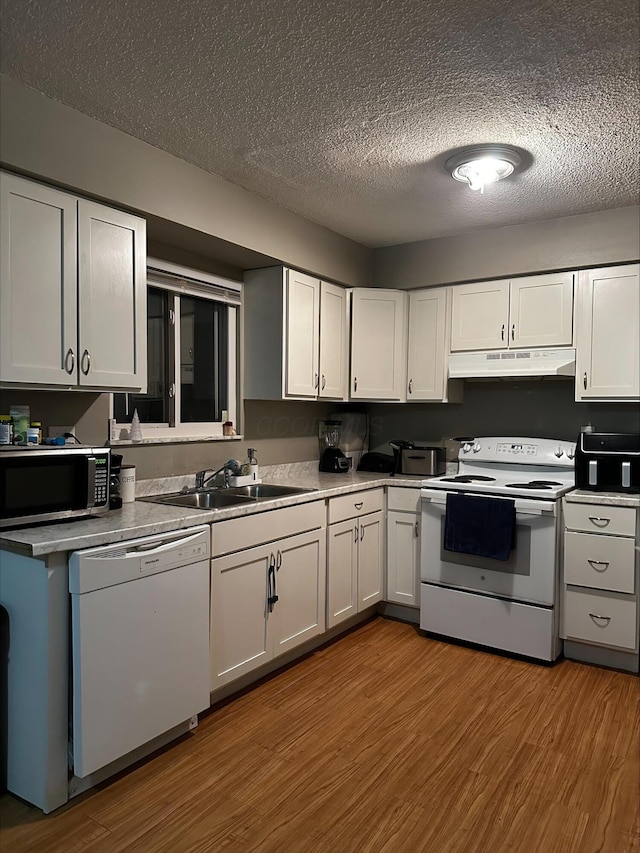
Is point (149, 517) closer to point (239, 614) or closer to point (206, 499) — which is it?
point (239, 614)

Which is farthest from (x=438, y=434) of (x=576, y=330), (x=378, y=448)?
(x=576, y=330)

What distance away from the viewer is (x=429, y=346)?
411 cm

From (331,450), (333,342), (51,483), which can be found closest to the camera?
(51,483)

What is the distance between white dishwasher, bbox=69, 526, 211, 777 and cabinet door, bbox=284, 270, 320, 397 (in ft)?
4.55

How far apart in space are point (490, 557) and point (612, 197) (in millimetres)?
2027

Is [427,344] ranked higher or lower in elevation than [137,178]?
lower

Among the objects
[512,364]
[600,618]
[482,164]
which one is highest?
[482,164]

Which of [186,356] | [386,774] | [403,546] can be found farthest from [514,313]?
[386,774]

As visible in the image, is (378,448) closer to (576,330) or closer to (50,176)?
(576,330)

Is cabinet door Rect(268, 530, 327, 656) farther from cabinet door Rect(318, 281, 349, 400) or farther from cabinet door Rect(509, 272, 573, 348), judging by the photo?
cabinet door Rect(509, 272, 573, 348)

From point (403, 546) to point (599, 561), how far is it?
112 centimetres

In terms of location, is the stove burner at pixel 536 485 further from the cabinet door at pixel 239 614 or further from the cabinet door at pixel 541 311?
the cabinet door at pixel 239 614

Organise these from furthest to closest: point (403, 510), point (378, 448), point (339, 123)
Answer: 1. point (378, 448)
2. point (403, 510)
3. point (339, 123)

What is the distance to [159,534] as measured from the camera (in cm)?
235
